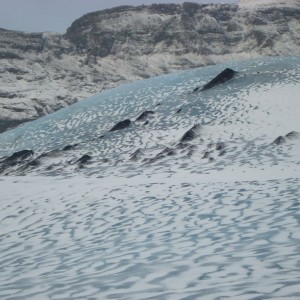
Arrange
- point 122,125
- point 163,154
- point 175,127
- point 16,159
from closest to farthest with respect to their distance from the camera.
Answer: point 163,154 → point 175,127 → point 16,159 → point 122,125

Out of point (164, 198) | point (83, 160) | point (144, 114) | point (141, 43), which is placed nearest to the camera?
point (164, 198)

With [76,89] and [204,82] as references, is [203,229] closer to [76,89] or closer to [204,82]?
[204,82]

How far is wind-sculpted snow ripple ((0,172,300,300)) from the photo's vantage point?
388 centimetres

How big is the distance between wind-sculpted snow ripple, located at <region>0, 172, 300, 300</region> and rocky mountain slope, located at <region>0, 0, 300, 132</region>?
38126 millimetres

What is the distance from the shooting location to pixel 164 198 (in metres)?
8.50

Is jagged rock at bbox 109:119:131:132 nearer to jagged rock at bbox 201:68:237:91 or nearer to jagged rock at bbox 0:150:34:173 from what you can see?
jagged rock at bbox 0:150:34:173

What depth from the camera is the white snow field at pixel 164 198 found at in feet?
13.7

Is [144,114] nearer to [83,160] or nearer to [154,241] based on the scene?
[83,160]

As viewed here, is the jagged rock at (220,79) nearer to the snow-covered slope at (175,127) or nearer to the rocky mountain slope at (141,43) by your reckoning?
the snow-covered slope at (175,127)

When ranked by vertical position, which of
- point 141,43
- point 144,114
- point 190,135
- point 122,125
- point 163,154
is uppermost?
point 141,43

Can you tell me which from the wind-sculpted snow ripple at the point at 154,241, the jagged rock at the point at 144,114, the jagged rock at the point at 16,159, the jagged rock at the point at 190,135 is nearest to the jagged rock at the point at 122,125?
the jagged rock at the point at 144,114

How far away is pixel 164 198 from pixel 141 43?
52.0 metres

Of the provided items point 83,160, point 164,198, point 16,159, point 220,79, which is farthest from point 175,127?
point 164,198

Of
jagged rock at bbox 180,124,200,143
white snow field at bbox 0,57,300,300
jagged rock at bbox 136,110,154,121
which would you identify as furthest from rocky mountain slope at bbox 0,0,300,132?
jagged rock at bbox 180,124,200,143
